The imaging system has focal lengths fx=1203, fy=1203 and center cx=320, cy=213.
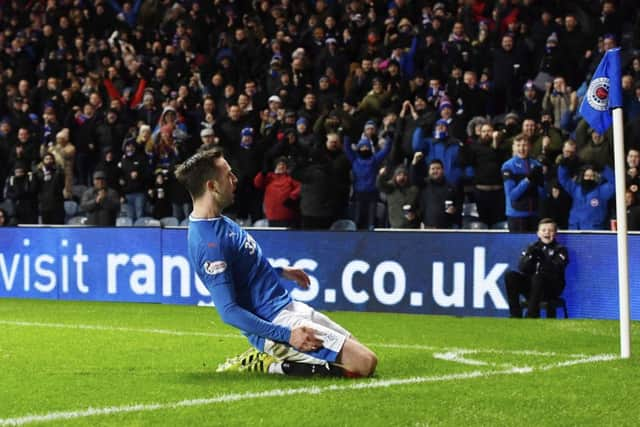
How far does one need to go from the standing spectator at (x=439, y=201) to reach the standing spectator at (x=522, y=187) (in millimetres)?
1119

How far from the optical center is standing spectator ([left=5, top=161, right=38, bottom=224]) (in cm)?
2138

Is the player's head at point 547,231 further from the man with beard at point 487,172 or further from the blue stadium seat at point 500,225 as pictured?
the man with beard at point 487,172

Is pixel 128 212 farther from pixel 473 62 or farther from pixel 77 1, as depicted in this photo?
pixel 77 1

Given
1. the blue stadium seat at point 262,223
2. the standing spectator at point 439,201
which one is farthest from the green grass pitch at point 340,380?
the blue stadium seat at point 262,223

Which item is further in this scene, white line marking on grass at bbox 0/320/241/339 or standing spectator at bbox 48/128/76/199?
standing spectator at bbox 48/128/76/199

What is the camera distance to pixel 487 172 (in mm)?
17000

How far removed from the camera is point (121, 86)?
2469 cm

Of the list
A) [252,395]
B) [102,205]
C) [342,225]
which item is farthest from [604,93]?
[102,205]

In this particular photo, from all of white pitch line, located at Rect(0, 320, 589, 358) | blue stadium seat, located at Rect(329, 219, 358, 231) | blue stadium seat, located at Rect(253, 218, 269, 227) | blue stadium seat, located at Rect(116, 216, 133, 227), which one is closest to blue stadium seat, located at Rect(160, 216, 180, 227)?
blue stadium seat, located at Rect(116, 216, 133, 227)

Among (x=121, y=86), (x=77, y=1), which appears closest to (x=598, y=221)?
(x=121, y=86)

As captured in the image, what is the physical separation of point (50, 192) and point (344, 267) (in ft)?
24.9

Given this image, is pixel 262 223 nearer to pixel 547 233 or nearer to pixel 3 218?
pixel 3 218

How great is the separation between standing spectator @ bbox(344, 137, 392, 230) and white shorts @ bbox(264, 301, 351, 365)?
9.46 meters

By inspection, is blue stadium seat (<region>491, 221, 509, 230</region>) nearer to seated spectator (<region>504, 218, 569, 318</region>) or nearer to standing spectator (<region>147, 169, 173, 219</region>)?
seated spectator (<region>504, 218, 569, 318</region>)
